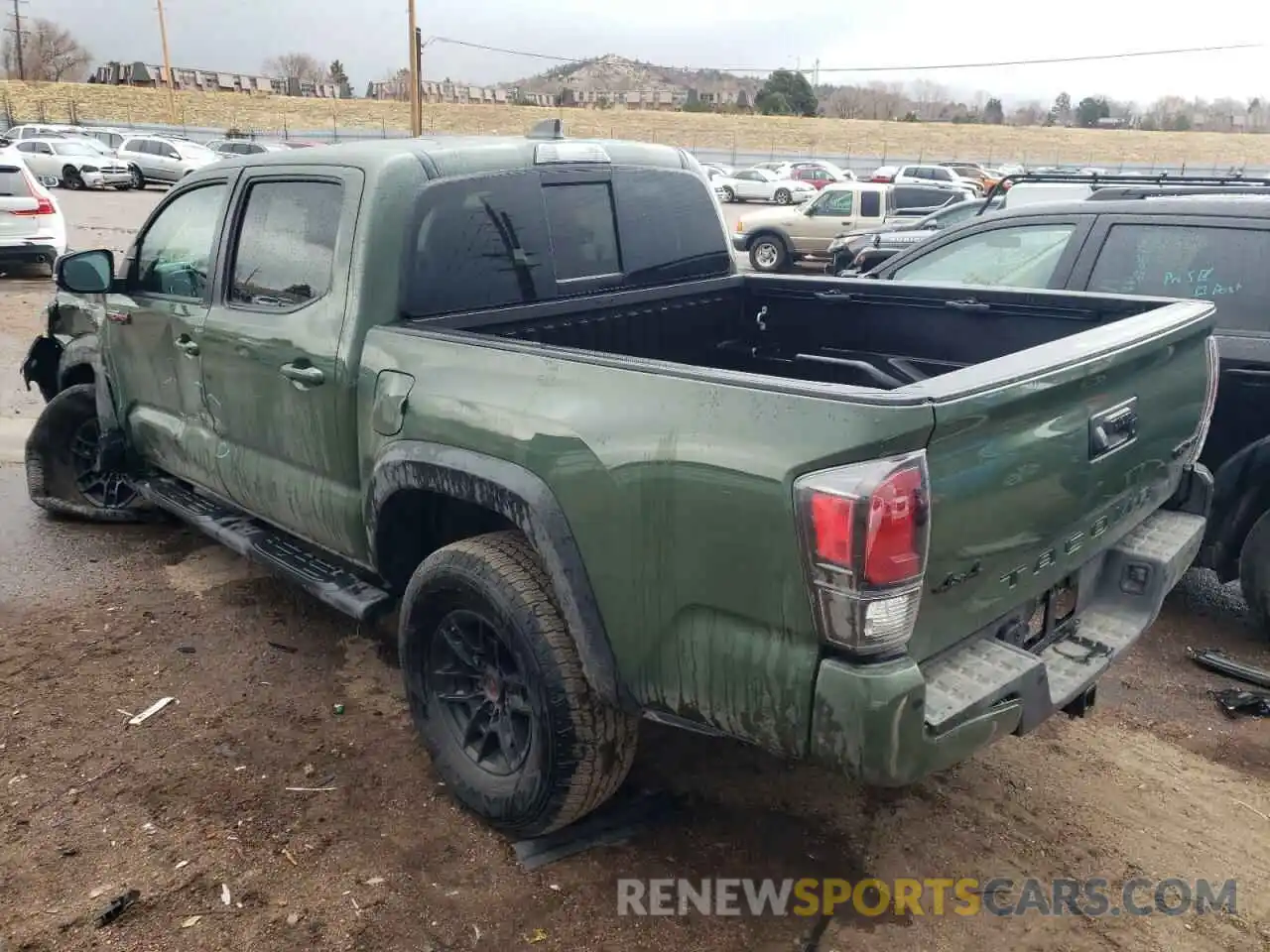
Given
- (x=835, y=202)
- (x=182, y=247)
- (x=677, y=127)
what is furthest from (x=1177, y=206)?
(x=677, y=127)

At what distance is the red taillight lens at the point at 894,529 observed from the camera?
2025 mm

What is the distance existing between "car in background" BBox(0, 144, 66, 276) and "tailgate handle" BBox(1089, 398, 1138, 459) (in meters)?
14.1

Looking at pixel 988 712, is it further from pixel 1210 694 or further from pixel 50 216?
pixel 50 216

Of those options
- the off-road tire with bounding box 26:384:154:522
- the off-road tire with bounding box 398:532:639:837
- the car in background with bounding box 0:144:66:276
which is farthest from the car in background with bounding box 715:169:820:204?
the off-road tire with bounding box 398:532:639:837

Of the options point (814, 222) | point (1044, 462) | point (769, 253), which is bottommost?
point (769, 253)

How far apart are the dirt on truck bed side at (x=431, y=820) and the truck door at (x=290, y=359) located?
Result: 0.73m

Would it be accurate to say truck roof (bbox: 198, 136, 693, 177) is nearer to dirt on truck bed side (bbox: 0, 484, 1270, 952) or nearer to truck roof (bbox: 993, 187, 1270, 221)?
dirt on truck bed side (bbox: 0, 484, 1270, 952)

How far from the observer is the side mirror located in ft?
14.7

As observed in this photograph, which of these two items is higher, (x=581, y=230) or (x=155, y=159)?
(x=155, y=159)

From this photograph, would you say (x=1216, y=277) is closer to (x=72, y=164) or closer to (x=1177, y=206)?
(x=1177, y=206)

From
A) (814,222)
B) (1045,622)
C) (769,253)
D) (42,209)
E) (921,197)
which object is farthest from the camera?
(921,197)

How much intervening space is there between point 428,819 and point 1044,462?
2.09 m

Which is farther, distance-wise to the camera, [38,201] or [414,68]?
[414,68]

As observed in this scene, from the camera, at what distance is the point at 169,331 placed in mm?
4371
